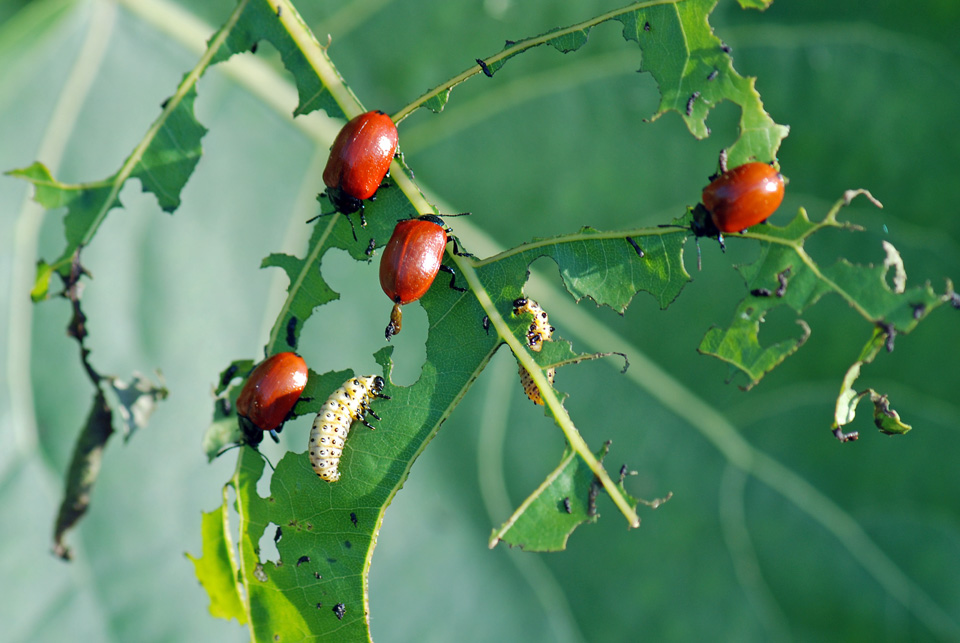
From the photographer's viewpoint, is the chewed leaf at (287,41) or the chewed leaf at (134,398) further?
the chewed leaf at (134,398)

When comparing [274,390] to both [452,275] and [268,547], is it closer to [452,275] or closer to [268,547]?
[268,547]

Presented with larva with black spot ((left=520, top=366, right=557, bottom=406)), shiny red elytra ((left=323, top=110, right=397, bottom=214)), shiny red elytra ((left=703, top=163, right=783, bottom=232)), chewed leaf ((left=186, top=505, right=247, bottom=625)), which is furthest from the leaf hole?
shiny red elytra ((left=703, top=163, right=783, bottom=232))

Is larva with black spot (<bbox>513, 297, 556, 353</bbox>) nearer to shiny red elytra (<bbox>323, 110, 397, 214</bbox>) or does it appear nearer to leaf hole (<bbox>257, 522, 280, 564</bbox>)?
shiny red elytra (<bbox>323, 110, 397, 214</bbox>)

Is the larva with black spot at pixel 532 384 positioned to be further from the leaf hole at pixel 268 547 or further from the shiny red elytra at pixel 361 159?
the leaf hole at pixel 268 547

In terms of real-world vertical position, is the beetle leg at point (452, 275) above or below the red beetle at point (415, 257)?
below

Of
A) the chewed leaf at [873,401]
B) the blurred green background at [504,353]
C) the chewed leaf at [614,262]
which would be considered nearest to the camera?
the chewed leaf at [873,401]

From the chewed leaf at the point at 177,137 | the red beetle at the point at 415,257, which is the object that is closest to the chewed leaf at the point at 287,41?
the chewed leaf at the point at 177,137
